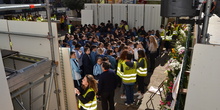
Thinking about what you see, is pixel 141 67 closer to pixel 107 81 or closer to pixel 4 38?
pixel 107 81

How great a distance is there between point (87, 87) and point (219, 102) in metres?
2.84

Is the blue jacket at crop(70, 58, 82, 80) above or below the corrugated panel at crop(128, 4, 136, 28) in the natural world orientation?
below

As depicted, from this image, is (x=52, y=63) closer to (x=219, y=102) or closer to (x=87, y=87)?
(x=87, y=87)

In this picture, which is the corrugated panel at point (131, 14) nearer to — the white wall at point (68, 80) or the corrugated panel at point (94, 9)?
the corrugated panel at point (94, 9)

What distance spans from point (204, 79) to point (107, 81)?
3.08m

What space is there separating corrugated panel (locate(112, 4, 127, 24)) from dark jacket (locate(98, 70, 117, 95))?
10.0 metres

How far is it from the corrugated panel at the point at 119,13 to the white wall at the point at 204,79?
12531mm

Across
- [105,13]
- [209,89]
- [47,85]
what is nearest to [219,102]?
[209,89]

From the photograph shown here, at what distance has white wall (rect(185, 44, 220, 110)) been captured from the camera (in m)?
2.17

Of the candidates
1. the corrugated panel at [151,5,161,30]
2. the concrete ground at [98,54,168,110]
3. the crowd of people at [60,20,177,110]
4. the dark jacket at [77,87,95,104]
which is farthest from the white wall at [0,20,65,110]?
the corrugated panel at [151,5,161,30]

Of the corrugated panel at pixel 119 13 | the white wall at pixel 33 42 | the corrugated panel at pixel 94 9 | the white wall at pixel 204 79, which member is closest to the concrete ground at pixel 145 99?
the white wall at pixel 33 42

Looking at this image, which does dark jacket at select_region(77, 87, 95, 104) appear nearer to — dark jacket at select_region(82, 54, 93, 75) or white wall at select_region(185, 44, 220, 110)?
white wall at select_region(185, 44, 220, 110)

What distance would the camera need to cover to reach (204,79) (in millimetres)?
2262

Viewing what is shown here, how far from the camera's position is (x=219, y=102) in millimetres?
2281
